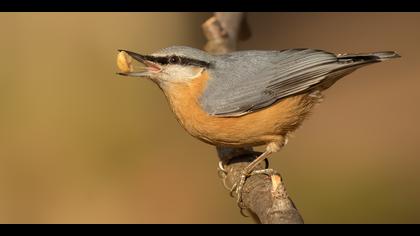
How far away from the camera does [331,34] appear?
9.29m

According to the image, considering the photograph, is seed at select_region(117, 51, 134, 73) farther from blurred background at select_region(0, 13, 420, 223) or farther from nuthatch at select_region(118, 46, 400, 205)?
→ blurred background at select_region(0, 13, 420, 223)

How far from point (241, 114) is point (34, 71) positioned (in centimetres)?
304

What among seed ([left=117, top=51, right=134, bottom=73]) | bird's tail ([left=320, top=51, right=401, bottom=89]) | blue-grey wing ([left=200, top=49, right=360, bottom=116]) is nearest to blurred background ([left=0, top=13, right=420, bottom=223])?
seed ([left=117, top=51, right=134, bottom=73])

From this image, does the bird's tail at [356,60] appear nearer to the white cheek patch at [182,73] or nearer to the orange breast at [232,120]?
the orange breast at [232,120]

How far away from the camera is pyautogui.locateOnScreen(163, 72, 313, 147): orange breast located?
3984 mm

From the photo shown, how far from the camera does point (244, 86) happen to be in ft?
13.6

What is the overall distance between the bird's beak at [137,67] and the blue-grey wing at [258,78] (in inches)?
13.5

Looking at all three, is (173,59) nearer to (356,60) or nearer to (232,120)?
(232,120)

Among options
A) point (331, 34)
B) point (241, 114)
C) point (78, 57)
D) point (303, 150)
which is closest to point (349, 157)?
point (303, 150)

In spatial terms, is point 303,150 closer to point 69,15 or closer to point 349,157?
point 349,157

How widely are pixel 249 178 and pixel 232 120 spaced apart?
390 millimetres

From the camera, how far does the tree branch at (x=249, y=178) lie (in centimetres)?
295

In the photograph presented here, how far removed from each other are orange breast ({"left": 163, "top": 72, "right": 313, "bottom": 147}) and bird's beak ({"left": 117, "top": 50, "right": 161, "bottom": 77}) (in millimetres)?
173

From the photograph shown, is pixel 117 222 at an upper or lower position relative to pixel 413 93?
lower
